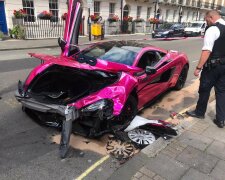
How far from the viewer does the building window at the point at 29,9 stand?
62.6ft

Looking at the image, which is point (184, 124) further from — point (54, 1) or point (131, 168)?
point (54, 1)

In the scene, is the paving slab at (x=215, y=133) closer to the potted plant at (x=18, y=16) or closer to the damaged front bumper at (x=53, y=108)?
the damaged front bumper at (x=53, y=108)

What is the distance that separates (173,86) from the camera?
650cm

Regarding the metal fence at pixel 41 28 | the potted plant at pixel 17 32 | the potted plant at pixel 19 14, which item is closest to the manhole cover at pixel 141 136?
the potted plant at pixel 17 32

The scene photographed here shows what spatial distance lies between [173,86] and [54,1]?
56.3 feet

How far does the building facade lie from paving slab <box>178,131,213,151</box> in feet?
8.88

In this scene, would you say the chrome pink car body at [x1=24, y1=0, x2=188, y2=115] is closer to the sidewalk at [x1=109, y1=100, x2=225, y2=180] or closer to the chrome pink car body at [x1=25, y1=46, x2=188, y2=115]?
the chrome pink car body at [x1=25, y1=46, x2=188, y2=115]

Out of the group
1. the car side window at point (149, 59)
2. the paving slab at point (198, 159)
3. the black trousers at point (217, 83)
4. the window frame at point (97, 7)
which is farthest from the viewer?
the window frame at point (97, 7)

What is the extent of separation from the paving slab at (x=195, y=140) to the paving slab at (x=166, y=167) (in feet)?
1.96

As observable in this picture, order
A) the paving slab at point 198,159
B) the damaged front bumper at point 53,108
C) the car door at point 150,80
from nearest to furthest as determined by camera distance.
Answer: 1. the paving slab at point 198,159
2. the damaged front bumper at point 53,108
3. the car door at point 150,80

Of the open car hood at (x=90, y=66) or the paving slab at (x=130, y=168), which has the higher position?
the open car hood at (x=90, y=66)

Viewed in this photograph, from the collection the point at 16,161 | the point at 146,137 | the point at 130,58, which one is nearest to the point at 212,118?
the point at 146,137

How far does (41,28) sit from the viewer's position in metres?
19.8

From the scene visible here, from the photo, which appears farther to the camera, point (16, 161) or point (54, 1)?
point (54, 1)
